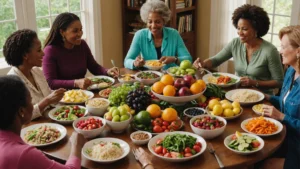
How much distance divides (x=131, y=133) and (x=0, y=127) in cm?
81

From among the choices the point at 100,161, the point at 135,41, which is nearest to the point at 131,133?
the point at 100,161

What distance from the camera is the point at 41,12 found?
4.33m

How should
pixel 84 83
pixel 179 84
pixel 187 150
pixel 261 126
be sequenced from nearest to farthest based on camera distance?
pixel 187 150 → pixel 261 126 → pixel 179 84 → pixel 84 83

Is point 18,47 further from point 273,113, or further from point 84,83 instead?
point 273,113

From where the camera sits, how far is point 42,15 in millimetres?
4344

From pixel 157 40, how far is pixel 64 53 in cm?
99

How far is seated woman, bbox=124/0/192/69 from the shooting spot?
3613 millimetres

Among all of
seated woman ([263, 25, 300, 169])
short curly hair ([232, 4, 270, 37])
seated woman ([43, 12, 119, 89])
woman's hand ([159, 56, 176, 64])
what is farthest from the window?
seated woman ([263, 25, 300, 169])

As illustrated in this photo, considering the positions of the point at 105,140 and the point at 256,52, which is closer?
the point at 105,140

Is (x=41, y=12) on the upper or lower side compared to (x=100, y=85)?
upper

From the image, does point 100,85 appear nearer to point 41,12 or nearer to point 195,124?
point 195,124

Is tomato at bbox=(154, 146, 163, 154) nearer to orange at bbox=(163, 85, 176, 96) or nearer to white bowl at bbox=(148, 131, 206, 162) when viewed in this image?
white bowl at bbox=(148, 131, 206, 162)

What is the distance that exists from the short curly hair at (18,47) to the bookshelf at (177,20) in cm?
242

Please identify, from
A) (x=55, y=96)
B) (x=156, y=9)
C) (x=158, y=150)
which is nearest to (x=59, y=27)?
(x=55, y=96)
